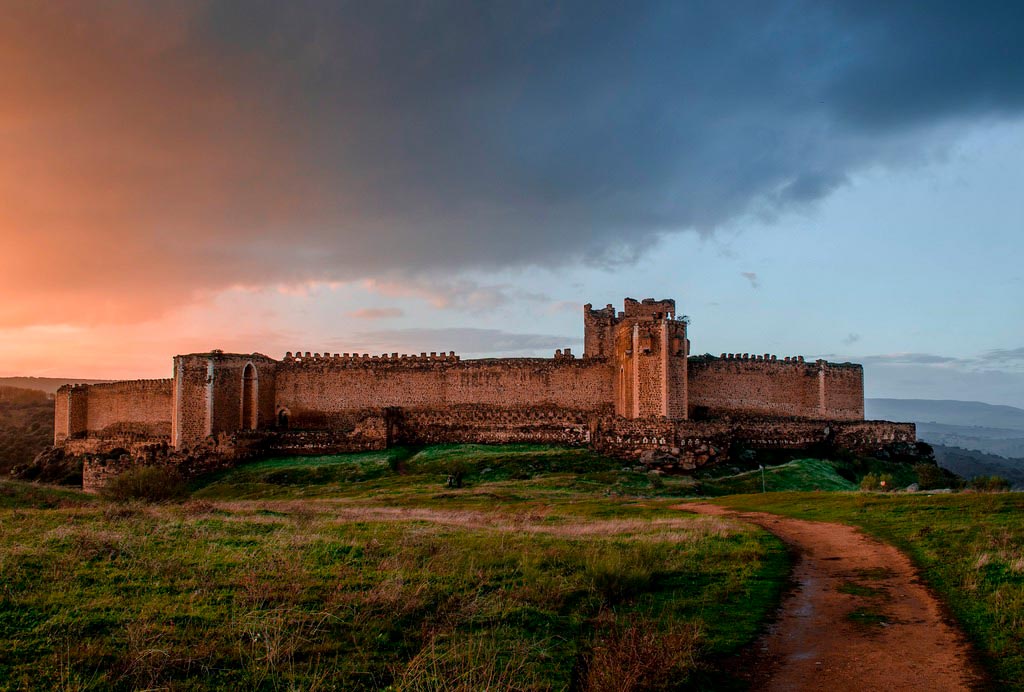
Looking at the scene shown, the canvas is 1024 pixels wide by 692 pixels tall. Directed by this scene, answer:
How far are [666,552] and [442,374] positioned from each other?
3142 centimetres

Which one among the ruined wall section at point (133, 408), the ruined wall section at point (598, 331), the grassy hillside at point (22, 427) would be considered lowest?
the grassy hillside at point (22, 427)

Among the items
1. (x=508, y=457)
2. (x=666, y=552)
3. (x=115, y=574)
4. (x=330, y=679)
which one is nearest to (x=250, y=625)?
(x=330, y=679)

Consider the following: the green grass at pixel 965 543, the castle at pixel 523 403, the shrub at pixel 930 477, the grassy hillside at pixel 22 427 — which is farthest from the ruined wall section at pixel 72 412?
the shrub at pixel 930 477

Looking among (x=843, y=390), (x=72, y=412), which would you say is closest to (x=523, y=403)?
(x=843, y=390)

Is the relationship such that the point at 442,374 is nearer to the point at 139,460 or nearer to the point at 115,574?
the point at 139,460

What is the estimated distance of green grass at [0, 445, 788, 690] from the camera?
7078 mm

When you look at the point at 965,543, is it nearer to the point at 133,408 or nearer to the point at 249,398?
the point at 249,398

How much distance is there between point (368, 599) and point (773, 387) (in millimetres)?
39458

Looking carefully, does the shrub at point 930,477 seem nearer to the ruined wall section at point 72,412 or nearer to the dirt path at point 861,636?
the dirt path at point 861,636

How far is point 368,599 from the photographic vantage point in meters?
9.37

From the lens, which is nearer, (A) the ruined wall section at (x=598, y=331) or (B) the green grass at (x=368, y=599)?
(B) the green grass at (x=368, y=599)

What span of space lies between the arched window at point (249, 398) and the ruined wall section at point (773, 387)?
82.1 ft

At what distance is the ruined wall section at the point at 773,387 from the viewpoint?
4341 cm

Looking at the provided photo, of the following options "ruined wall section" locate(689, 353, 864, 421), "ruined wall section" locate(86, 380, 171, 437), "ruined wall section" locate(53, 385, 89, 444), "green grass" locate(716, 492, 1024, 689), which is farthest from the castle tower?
"green grass" locate(716, 492, 1024, 689)
